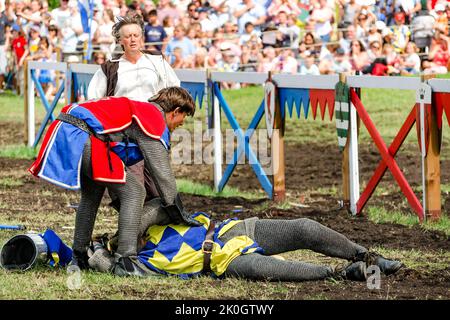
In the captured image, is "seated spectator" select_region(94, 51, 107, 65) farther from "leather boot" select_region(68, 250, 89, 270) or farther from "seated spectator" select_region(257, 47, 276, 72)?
"leather boot" select_region(68, 250, 89, 270)

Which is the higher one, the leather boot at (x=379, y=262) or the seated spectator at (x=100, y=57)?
the seated spectator at (x=100, y=57)

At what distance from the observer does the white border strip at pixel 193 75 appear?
12531mm

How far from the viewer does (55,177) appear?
7.13m

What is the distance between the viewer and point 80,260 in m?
7.64

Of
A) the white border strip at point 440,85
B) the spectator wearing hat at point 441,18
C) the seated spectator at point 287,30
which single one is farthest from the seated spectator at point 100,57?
the white border strip at point 440,85

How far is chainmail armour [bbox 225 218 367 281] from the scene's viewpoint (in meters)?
7.06

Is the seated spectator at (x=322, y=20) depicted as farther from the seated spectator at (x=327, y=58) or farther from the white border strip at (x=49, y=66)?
the white border strip at (x=49, y=66)

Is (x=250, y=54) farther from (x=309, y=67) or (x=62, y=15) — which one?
(x=62, y=15)

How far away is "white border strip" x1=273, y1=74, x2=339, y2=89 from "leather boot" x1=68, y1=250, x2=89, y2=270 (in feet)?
12.6

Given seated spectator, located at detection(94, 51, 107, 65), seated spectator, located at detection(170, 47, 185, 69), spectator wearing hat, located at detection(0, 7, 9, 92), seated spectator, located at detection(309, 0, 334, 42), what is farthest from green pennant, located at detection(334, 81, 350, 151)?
spectator wearing hat, located at detection(0, 7, 9, 92)

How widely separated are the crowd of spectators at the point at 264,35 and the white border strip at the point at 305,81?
8.05 meters

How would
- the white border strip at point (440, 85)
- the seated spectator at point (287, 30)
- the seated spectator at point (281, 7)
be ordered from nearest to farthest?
the white border strip at point (440, 85) → the seated spectator at point (287, 30) → the seated spectator at point (281, 7)
